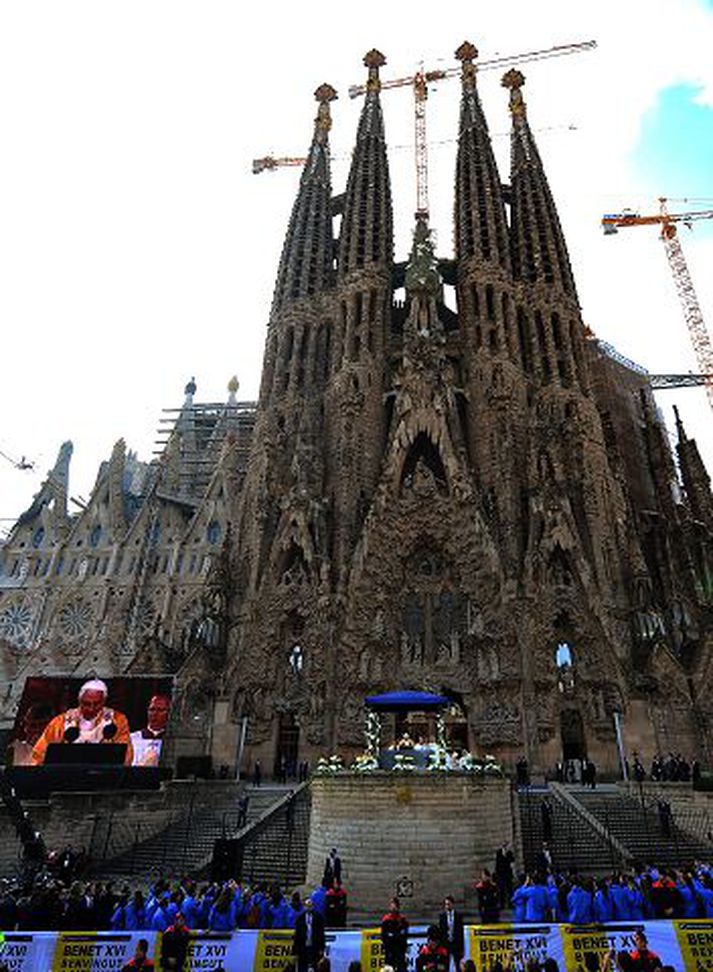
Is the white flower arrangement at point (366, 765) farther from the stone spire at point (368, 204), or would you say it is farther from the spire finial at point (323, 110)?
the spire finial at point (323, 110)

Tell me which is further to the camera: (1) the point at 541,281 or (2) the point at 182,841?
(1) the point at 541,281

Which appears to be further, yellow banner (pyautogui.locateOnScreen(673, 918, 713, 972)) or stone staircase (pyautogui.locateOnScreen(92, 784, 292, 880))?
stone staircase (pyautogui.locateOnScreen(92, 784, 292, 880))

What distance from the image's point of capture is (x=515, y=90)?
60688 mm

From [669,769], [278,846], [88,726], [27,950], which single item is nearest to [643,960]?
[27,950]

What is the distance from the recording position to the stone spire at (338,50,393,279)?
49.8m

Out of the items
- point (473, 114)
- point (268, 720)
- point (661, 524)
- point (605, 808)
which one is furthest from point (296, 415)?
point (473, 114)

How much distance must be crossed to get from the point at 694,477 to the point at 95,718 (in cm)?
4508

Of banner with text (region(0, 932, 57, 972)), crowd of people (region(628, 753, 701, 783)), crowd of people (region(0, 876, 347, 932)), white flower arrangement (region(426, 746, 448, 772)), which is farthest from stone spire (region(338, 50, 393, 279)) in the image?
banner with text (region(0, 932, 57, 972))

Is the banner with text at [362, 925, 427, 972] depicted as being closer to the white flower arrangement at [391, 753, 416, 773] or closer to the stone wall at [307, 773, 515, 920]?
the stone wall at [307, 773, 515, 920]

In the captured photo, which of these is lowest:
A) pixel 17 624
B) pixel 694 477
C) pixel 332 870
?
pixel 332 870

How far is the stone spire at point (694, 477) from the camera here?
160 feet

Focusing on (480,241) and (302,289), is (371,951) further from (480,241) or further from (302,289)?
Answer: (480,241)

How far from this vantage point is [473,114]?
5853 cm

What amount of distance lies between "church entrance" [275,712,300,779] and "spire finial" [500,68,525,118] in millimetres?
55603
